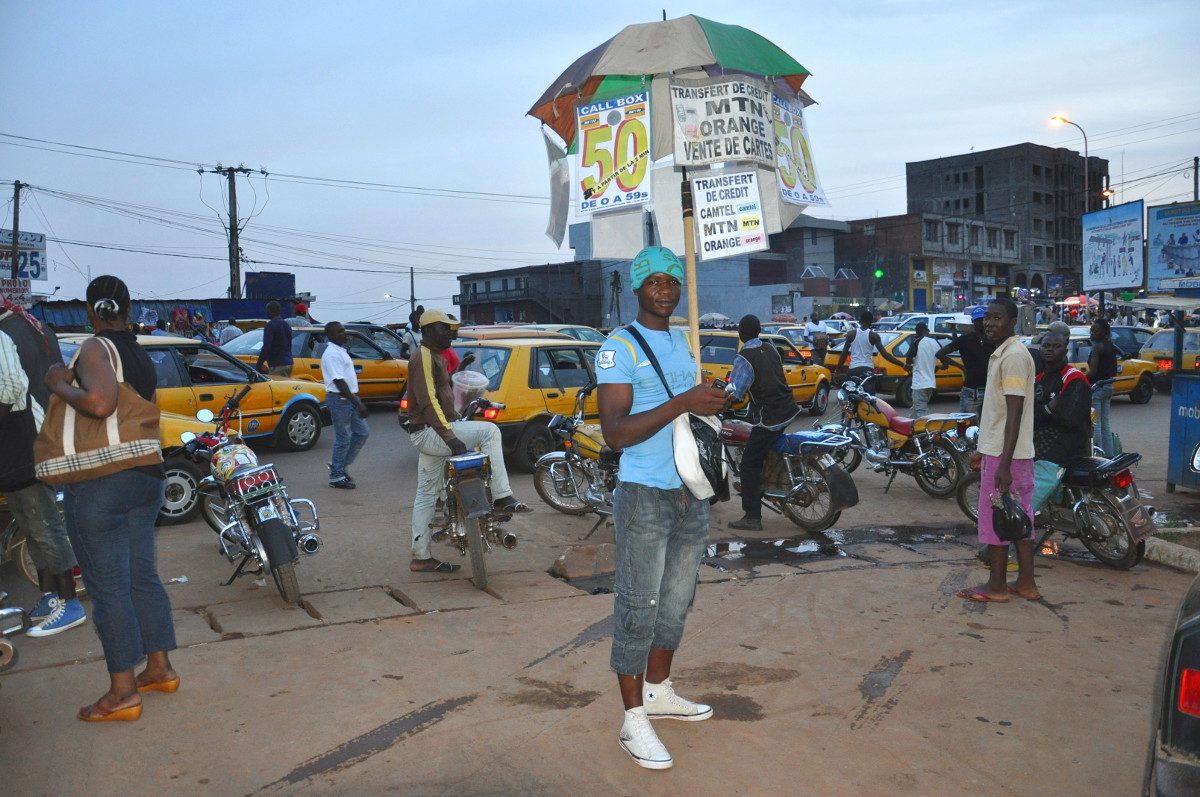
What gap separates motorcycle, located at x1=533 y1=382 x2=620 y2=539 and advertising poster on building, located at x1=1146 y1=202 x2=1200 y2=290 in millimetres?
8073

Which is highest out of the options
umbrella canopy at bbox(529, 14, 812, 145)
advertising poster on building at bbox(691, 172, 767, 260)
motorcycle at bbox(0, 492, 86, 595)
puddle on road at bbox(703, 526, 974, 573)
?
umbrella canopy at bbox(529, 14, 812, 145)

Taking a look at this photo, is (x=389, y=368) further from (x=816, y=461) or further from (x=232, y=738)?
(x=232, y=738)

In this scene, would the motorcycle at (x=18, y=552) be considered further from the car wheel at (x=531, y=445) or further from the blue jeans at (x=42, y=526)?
the car wheel at (x=531, y=445)

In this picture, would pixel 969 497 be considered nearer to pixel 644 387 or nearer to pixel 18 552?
pixel 644 387

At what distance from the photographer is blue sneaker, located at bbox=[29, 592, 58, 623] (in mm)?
5574

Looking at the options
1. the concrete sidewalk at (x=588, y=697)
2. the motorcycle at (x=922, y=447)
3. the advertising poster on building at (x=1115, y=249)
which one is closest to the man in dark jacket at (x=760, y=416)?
the motorcycle at (x=922, y=447)

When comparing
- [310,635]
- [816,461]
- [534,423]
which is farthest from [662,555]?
[534,423]

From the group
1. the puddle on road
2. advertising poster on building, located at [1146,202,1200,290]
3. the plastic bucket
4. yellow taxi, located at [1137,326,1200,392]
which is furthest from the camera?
yellow taxi, located at [1137,326,1200,392]

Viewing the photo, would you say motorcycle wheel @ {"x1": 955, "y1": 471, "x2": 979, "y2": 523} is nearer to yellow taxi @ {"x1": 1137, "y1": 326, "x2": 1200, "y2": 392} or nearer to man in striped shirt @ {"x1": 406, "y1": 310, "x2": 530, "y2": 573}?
man in striped shirt @ {"x1": 406, "y1": 310, "x2": 530, "y2": 573}

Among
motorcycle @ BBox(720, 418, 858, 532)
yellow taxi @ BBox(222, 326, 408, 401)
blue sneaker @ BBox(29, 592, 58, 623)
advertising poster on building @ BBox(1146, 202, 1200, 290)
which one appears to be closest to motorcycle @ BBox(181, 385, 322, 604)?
blue sneaker @ BBox(29, 592, 58, 623)

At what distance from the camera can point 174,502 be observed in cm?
864

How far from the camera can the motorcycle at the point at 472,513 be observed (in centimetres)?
656

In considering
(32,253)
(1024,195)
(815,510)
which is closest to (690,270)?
(815,510)

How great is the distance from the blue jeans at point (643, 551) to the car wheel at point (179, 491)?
19.6ft
